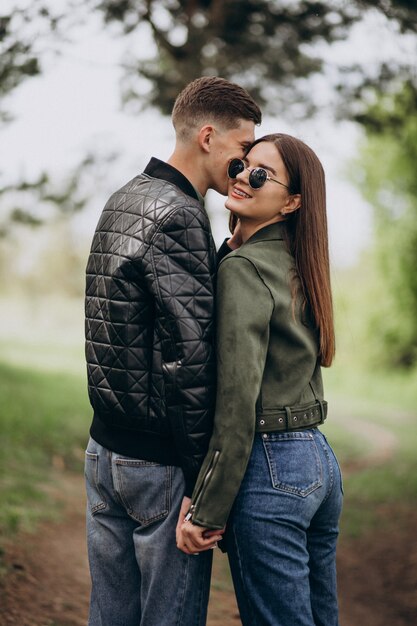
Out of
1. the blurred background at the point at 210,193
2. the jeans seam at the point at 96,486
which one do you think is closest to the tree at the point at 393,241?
the blurred background at the point at 210,193

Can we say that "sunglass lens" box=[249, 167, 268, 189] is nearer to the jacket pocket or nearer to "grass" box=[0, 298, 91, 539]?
the jacket pocket

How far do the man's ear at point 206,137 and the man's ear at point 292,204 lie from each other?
357mm

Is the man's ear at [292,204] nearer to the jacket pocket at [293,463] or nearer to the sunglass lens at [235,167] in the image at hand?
the sunglass lens at [235,167]

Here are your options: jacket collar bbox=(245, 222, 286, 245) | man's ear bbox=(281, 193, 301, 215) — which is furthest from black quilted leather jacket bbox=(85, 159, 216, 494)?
man's ear bbox=(281, 193, 301, 215)

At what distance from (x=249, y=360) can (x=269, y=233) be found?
0.53m

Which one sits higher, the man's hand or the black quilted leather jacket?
the man's hand

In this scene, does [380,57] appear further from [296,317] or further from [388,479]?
[296,317]

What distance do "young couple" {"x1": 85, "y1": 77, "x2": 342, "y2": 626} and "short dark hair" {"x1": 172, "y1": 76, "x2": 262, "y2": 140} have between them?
0.15m

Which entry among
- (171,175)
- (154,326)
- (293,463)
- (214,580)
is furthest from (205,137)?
(214,580)

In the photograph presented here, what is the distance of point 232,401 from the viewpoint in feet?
7.29

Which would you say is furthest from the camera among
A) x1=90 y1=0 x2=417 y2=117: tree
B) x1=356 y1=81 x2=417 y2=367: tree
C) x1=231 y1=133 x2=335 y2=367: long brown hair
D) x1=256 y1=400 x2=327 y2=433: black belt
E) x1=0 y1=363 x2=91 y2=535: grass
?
x1=356 y1=81 x2=417 y2=367: tree

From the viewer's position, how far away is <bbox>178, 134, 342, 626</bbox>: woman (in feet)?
7.34

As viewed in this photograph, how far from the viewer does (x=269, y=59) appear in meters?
8.89

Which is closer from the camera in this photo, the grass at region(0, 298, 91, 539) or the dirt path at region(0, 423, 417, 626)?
the dirt path at region(0, 423, 417, 626)
